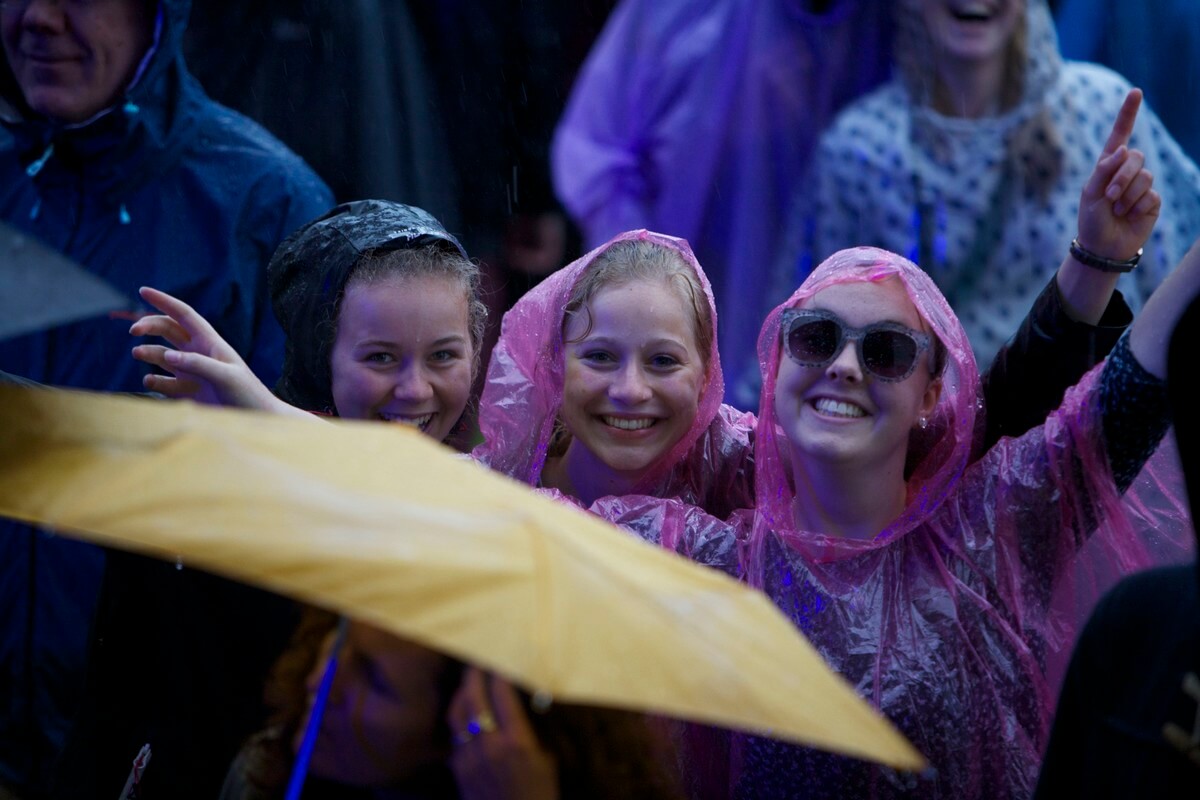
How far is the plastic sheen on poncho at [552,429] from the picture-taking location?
2982 millimetres

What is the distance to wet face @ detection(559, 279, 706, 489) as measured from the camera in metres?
2.88

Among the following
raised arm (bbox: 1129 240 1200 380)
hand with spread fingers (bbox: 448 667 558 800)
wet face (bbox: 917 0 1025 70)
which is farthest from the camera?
wet face (bbox: 917 0 1025 70)

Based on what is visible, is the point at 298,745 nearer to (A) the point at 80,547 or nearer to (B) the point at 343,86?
(A) the point at 80,547

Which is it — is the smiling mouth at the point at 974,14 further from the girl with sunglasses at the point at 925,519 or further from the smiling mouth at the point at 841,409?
the smiling mouth at the point at 841,409

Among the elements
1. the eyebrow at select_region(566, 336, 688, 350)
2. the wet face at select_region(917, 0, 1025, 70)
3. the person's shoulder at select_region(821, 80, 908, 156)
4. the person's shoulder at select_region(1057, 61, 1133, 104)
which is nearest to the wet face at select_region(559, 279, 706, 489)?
the eyebrow at select_region(566, 336, 688, 350)

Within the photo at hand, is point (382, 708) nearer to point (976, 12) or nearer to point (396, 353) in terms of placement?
point (396, 353)

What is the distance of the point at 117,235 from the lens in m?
3.53

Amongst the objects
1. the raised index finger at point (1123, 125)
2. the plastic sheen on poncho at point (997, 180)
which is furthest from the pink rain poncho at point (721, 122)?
the raised index finger at point (1123, 125)

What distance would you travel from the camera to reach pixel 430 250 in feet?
9.98

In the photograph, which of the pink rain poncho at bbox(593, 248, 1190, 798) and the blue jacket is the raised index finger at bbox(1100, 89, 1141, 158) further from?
the blue jacket

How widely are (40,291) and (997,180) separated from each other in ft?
10.7

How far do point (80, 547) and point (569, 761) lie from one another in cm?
187

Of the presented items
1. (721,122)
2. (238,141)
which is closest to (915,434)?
(238,141)

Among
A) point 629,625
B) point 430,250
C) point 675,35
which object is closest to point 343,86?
point 675,35
